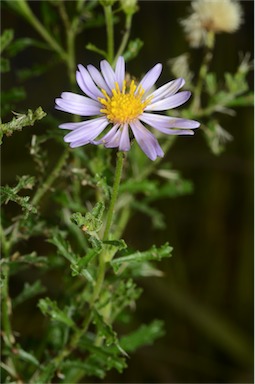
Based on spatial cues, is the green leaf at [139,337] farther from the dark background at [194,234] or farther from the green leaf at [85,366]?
the dark background at [194,234]

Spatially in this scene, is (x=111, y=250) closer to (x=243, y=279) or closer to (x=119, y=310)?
(x=119, y=310)

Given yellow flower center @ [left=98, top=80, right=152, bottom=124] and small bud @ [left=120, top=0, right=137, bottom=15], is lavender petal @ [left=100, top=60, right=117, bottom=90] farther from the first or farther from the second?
small bud @ [left=120, top=0, right=137, bottom=15]

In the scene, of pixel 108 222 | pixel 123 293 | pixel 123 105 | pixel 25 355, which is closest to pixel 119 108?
pixel 123 105

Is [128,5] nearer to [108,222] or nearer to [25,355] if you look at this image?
[108,222]

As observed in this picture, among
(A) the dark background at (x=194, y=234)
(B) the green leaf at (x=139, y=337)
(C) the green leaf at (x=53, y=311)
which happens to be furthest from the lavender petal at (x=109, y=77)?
(A) the dark background at (x=194, y=234)

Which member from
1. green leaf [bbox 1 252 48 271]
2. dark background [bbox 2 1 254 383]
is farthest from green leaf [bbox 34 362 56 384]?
dark background [bbox 2 1 254 383]

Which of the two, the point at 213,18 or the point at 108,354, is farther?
the point at 213,18

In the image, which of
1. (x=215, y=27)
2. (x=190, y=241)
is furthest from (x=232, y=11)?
(x=190, y=241)
